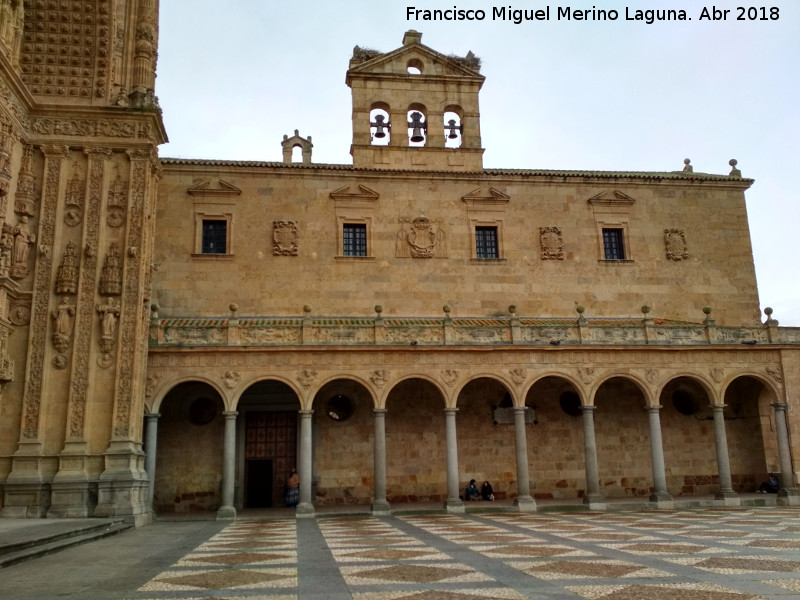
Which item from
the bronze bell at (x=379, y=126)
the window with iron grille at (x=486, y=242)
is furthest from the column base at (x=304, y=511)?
the bronze bell at (x=379, y=126)

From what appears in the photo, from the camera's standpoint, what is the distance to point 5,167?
13.9 metres

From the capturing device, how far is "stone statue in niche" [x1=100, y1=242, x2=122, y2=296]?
17.7m

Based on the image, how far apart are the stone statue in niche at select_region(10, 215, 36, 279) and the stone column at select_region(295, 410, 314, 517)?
26.1 feet

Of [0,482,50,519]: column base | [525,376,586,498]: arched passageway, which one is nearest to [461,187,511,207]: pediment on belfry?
[525,376,586,498]: arched passageway

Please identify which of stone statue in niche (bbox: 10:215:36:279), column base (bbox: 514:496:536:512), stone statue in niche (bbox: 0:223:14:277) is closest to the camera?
stone statue in niche (bbox: 0:223:14:277)

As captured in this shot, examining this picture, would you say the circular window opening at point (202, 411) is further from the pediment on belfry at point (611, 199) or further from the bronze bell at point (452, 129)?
the pediment on belfry at point (611, 199)

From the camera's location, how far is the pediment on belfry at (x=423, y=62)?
1042 inches

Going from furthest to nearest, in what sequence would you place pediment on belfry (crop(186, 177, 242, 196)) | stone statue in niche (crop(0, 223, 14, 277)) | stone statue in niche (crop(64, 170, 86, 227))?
pediment on belfry (crop(186, 177, 242, 196))
stone statue in niche (crop(64, 170, 86, 227))
stone statue in niche (crop(0, 223, 14, 277))

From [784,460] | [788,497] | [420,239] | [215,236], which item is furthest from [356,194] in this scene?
[788,497]

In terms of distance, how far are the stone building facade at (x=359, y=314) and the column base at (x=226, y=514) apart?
0.25 feet

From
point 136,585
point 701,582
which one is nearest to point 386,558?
point 136,585

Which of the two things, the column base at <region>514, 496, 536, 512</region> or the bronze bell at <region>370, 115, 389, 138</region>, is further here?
the bronze bell at <region>370, 115, 389, 138</region>

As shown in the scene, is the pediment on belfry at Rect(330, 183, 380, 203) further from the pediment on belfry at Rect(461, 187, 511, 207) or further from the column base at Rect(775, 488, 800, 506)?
the column base at Rect(775, 488, 800, 506)

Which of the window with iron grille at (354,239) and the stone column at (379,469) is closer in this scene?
the stone column at (379,469)
